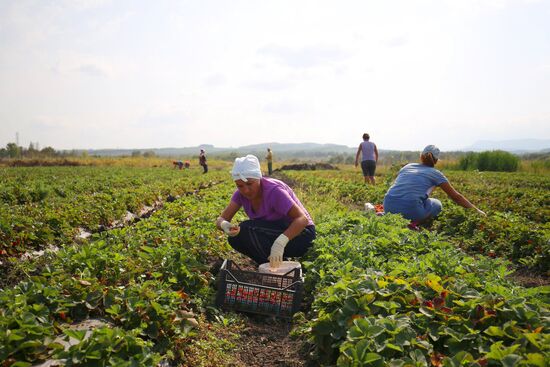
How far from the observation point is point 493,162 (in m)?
25.9

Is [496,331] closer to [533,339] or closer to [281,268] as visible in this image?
[533,339]

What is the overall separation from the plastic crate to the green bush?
25.7 metres

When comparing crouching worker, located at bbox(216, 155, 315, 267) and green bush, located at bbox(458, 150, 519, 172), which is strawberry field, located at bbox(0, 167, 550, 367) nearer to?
crouching worker, located at bbox(216, 155, 315, 267)

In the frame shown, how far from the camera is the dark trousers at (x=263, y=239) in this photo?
4598 mm

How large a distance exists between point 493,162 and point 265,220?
25.3 metres

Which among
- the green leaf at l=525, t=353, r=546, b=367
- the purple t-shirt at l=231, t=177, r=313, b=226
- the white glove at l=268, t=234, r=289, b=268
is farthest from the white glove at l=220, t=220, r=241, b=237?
the green leaf at l=525, t=353, r=546, b=367

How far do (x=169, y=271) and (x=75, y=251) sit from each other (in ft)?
2.99

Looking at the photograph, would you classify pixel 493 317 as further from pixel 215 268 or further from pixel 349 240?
pixel 215 268

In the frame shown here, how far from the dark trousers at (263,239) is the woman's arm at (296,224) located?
0.28 m

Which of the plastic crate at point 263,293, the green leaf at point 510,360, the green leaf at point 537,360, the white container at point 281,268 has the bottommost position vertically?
the plastic crate at point 263,293

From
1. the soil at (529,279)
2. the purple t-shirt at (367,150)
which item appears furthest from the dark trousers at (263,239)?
the purple t-shirt at (367,150)

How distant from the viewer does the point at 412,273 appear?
329 centimetres

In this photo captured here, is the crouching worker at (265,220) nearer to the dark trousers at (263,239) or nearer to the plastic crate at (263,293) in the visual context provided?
the dark trousers at (263,239)

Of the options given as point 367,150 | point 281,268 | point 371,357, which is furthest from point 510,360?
point 367,150
